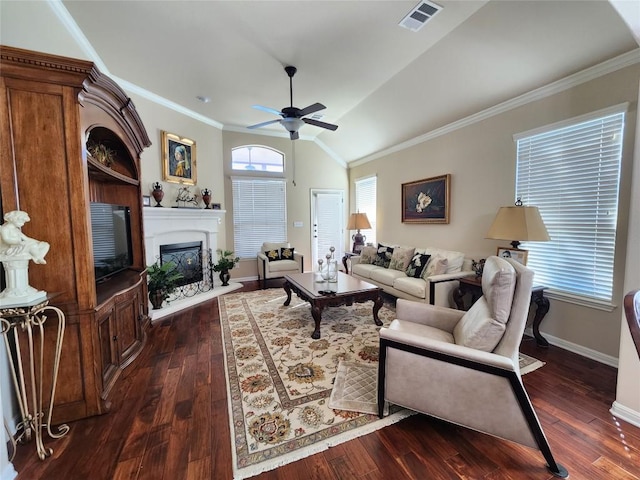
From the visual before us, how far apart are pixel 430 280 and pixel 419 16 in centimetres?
276

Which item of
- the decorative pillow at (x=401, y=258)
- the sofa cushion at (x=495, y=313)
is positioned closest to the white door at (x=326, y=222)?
the decorative pillow at (x=401, y=258)

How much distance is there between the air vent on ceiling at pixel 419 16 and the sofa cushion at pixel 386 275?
3052mm

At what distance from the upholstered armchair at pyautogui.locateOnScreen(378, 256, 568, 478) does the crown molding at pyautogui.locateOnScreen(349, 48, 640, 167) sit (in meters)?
2.26

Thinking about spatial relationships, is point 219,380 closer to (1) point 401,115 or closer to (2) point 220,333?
(2) point 220,333

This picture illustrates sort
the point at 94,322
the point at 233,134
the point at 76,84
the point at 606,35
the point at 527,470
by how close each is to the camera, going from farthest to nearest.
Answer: the point at 233,134 → the point at 606,35 → the point at 94,322 → the point at 76,84 → the point at 527,470

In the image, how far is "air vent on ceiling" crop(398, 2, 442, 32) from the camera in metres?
2.42

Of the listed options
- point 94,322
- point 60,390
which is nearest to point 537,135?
point 94,322

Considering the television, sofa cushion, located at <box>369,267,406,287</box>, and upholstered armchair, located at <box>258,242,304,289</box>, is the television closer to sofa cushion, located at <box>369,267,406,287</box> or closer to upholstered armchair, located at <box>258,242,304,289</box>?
upholstered armchair, located at <box>258,242,304,289</box>

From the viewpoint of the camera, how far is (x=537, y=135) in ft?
10.0

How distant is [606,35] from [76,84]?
13.1 feet

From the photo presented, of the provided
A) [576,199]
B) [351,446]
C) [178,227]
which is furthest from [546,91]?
[178,227]

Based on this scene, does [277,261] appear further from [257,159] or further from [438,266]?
[438,266]

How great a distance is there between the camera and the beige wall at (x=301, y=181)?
595 cm

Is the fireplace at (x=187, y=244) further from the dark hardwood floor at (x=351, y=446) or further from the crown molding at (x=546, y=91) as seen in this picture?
the crown molding at (x=546, y=91)
